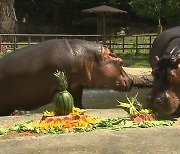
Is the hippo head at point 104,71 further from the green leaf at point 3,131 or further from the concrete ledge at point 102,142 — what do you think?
the concrete ledge at point 102,142

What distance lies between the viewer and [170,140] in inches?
176

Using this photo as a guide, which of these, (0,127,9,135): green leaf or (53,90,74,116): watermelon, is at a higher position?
A: (53,90,74,116): watermelon

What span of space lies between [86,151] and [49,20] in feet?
98.3

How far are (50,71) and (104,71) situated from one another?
817 millimetres

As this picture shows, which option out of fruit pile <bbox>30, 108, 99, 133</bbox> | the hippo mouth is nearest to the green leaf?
fruit pile <bbox>30, 108, 99, 133</bbox>

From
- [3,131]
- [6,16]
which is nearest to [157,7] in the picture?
[6,16]

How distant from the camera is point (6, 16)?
18703 millimetres

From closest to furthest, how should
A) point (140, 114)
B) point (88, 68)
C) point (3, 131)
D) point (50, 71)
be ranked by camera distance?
point (3, 131)
point (140, 114)
point (50, 71)
point (88, 68)

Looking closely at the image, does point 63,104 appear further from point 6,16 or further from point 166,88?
point 6,16

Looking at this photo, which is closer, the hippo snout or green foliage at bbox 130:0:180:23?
the hippo snout

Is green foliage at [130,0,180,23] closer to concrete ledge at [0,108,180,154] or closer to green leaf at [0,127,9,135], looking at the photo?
green leaf at [0,127,9,135]

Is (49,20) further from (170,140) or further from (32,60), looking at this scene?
(170,140)

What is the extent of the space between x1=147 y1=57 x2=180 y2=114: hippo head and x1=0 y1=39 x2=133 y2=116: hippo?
1564 millimetres

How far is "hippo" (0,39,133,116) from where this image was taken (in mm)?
6832
